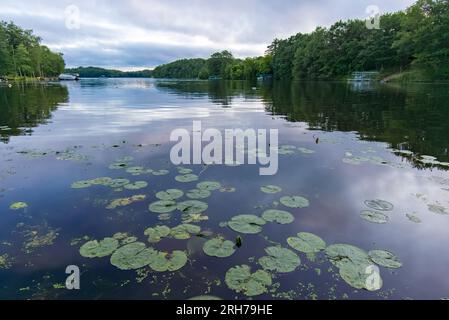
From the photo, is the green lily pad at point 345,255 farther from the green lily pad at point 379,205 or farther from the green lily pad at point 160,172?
the green lily pad at point 160,172

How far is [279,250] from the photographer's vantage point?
15.4ft

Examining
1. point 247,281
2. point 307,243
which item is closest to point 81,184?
point 247,281

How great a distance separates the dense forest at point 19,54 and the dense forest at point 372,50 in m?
85.1

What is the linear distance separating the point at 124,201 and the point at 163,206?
99 centimetres

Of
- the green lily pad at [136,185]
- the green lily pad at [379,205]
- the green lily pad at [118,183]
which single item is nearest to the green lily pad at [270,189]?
the green lily pad at [379,205]

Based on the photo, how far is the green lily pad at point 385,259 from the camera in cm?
442

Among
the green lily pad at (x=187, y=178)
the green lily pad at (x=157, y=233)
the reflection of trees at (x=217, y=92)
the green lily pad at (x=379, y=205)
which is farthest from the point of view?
the reflection of trees at (x=217, y=92)

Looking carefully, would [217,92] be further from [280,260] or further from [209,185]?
[280,260]

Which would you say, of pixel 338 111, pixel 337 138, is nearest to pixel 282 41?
pixel 338 111

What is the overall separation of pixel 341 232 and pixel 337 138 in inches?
326

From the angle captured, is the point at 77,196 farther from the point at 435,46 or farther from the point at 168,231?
the point at 435,46

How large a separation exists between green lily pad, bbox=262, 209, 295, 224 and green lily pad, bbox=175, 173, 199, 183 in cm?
255

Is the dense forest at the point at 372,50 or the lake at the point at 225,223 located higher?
the dense forest at the point at 372,50

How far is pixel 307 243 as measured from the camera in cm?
492
